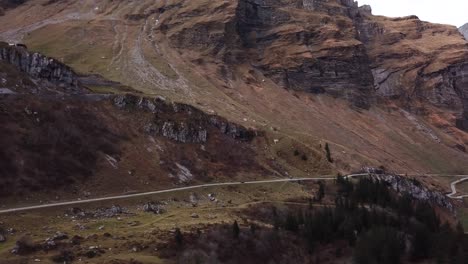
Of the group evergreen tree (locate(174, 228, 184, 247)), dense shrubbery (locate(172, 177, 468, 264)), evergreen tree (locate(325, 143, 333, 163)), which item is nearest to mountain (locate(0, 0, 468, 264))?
dense shrubbery (locate(172, 177, 468, 264))

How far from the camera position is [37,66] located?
126m

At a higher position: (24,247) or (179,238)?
(24,247)

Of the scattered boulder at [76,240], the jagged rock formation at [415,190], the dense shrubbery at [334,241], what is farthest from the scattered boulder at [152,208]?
the jagged rock formation at [415,190]

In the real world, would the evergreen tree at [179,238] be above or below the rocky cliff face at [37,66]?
below

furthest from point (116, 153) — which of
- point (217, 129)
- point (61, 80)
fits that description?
point (217, 129)

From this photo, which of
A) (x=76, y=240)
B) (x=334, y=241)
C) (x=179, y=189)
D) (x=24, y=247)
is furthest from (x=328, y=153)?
(x=24, y=247)

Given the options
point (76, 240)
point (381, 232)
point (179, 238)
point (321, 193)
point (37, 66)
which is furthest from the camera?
point (37, 66)

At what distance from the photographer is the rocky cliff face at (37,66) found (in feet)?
401

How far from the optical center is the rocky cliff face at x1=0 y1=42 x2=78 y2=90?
12212 cm

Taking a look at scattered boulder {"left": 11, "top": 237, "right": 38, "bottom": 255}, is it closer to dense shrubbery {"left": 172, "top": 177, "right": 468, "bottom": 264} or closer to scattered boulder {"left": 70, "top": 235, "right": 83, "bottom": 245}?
scattered boulder {"left": 70, "top": 235, "right": 83, "bottom": 245}

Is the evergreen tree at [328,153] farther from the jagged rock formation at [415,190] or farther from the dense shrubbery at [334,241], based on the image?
the dense shrubbery at [334,241]

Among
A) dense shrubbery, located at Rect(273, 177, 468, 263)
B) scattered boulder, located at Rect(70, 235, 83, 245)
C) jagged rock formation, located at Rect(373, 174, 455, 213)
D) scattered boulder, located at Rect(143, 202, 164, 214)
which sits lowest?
jagged rock formation, located at Rect(373, 174, 455, 213)

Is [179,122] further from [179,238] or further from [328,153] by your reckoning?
[179,238]

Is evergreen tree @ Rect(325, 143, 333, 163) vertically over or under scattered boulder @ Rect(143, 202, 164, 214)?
under
